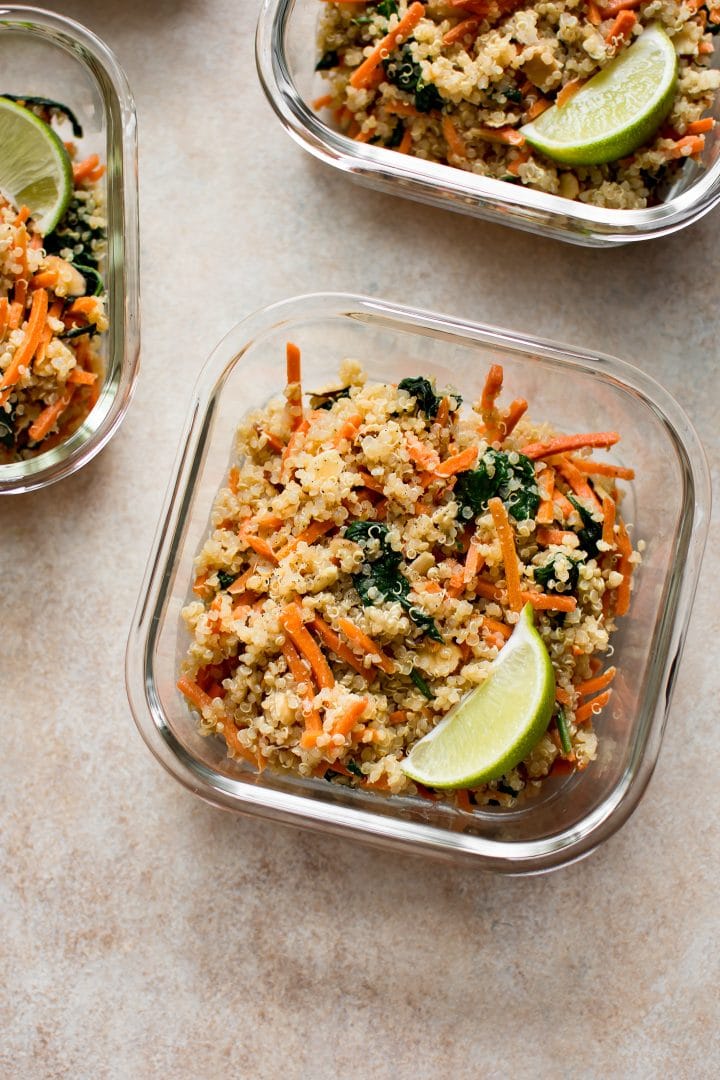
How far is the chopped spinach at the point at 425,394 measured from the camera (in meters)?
1.53

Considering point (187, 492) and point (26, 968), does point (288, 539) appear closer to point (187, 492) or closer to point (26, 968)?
point (187, 492)

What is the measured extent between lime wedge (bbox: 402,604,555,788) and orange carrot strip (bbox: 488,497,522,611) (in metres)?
0.03

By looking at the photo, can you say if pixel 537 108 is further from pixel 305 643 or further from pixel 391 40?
pixel 305 643

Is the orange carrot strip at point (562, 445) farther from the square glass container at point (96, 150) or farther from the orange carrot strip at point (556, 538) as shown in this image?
the square glass container at point (96, 150)

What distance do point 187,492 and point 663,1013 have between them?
4.45ft

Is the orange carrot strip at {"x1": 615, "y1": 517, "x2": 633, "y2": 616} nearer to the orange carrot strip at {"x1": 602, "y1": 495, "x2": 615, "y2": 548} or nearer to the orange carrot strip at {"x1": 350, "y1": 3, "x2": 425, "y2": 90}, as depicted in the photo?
the orange carrot strip at {"x1": 602, "y1": 495, "x2": 615, "y2": 548}

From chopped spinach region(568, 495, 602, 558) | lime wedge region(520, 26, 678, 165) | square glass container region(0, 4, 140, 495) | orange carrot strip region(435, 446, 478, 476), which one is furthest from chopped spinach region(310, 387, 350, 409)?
lime wedge region(520, 26, 678, 165)

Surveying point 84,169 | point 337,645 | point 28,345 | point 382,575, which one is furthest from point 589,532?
point 84,169

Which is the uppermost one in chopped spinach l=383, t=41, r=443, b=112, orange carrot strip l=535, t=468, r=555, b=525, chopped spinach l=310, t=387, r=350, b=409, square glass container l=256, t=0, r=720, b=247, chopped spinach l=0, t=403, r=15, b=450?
chopped spinach l=383, t=41, r=443, b=112

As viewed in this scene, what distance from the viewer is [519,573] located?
144cm

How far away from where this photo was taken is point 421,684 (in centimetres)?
145

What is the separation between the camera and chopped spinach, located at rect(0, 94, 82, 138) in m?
1.71

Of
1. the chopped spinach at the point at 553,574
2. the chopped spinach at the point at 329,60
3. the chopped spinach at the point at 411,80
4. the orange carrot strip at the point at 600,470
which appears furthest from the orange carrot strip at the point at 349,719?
the chopped spinach at the point at 329,60

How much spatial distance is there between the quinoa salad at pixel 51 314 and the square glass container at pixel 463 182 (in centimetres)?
38
